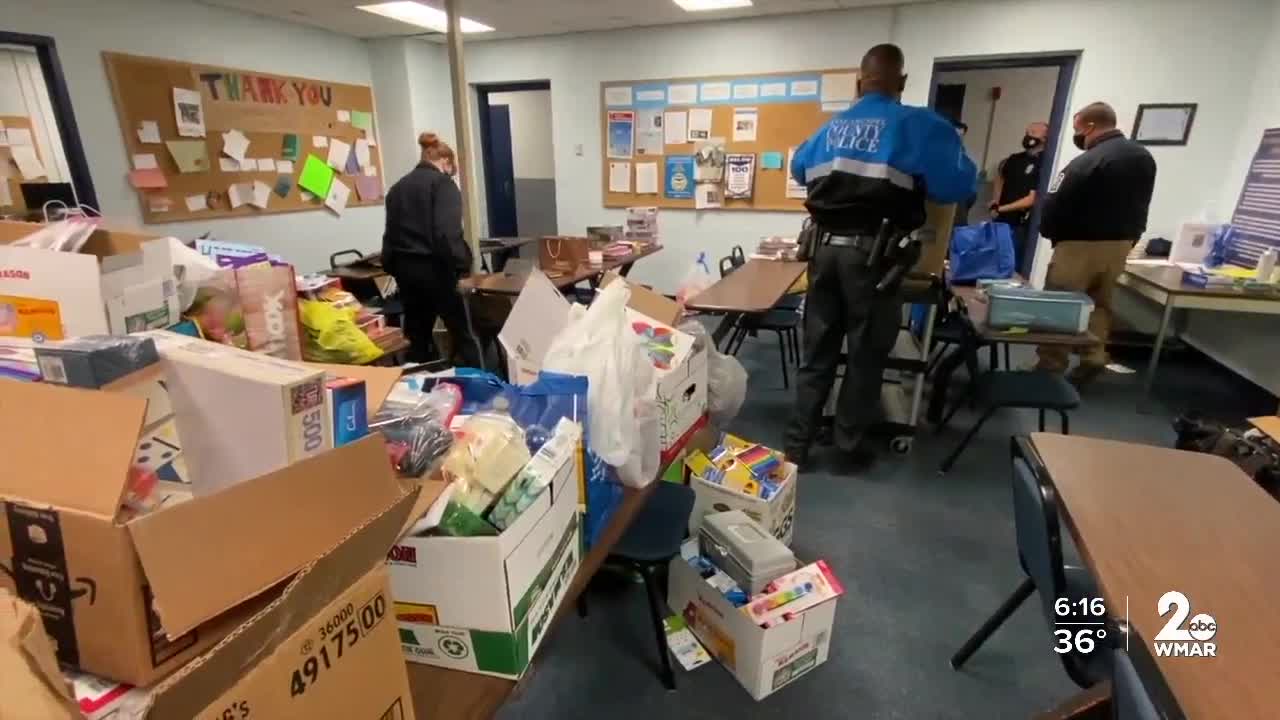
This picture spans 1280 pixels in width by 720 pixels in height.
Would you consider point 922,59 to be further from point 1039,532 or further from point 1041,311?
point 1039,532

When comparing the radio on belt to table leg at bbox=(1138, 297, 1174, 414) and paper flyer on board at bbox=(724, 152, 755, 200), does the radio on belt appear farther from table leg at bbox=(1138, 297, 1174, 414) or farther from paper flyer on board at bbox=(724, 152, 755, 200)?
paper flyer on board at bbox=(724, 152, 755, 200)

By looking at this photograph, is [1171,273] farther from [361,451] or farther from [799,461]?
[361,451]

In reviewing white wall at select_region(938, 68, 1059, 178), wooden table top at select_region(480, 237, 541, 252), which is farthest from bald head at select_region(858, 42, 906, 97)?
white wall at select_region(938, 68, 1059, 178)

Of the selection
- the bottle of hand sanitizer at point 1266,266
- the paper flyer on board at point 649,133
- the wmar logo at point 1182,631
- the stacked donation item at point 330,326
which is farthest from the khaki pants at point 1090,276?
the stacked donation item at point 330,326

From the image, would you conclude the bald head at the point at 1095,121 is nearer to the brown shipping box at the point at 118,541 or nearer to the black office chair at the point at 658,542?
the black office chair at the point at 658,542

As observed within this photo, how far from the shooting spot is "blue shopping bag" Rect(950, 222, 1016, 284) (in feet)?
11.4

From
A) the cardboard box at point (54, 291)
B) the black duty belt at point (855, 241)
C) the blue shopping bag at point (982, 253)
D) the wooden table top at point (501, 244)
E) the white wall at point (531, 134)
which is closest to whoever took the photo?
the cardboard box at point (54, 291)

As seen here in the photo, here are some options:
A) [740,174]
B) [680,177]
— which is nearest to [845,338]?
[740,174]

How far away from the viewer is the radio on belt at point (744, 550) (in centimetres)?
179

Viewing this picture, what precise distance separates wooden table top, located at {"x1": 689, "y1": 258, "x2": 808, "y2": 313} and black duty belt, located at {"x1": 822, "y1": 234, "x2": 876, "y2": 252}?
15.5 inches

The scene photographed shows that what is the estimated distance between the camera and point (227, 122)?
178 inches

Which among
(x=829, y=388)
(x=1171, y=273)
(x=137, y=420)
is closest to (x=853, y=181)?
(x=829, y=388)

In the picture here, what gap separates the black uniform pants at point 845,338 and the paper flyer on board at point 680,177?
10.2 ft

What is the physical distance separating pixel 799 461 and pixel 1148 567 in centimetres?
192
